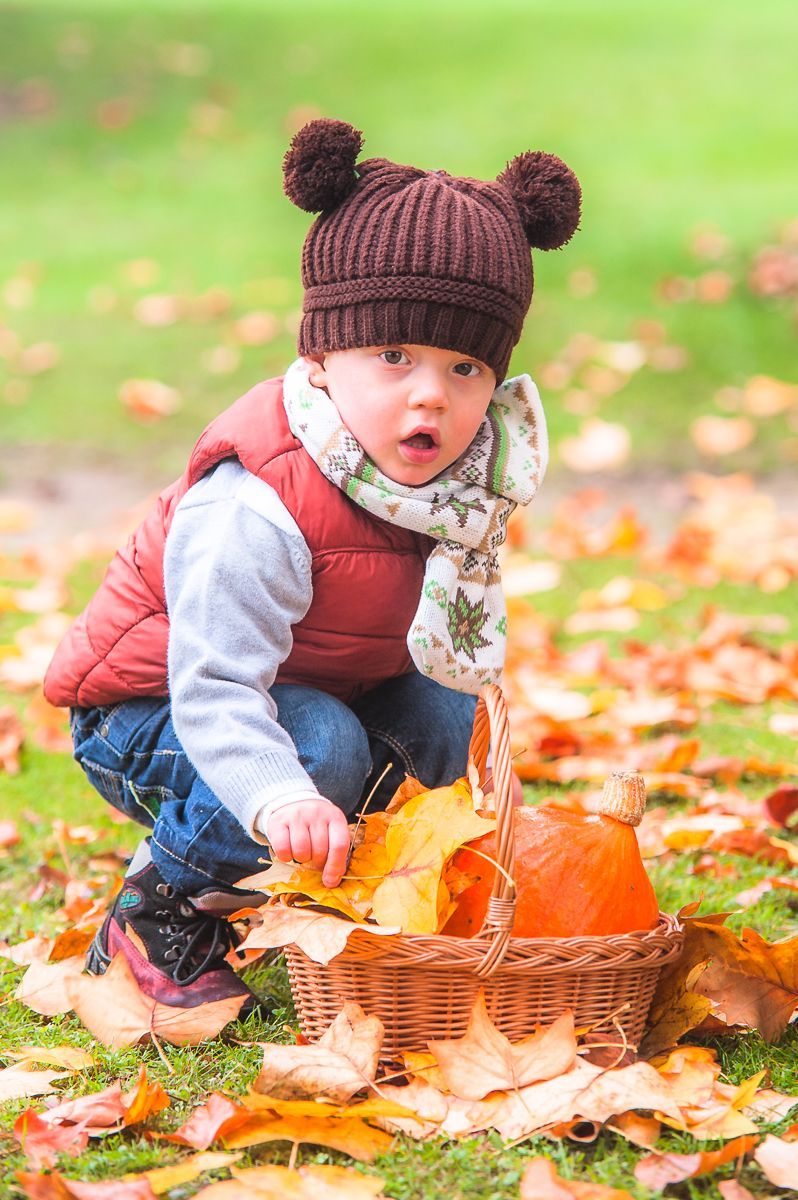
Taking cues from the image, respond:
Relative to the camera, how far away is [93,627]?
2168 mm

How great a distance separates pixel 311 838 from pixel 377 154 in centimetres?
1051

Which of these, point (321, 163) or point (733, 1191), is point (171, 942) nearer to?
point (733, 1191)

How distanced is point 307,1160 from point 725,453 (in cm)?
515

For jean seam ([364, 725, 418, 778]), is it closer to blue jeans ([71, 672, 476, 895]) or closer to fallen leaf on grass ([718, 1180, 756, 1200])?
blue jeans ([71, 672, 476, 895])

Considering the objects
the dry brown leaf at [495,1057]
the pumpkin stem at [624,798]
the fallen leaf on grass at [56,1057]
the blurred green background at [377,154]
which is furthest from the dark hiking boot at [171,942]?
the blurred green background at [377,154]

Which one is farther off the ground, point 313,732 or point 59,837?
point 313,732

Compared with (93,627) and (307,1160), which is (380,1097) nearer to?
(307,1160)

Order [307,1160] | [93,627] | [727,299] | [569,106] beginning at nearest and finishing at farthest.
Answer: [307,1160], [93,627], [727,299], [569,106]

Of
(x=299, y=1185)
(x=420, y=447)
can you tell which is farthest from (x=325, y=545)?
(x=299, y=1185)

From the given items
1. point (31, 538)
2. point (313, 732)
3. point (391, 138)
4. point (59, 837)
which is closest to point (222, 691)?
point (313, 732)

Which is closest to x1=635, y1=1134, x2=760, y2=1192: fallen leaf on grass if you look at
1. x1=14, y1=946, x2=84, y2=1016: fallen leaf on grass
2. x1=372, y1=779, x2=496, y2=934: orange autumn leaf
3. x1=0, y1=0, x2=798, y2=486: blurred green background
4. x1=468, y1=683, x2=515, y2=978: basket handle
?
x1=468, y1=683, x2=515, y2=978: basket handle

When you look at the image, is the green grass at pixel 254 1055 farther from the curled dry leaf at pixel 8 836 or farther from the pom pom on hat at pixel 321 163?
the pom pom on hat at pixel 321 163

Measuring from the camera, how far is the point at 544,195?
2008 mm

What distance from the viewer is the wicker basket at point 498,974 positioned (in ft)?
5.34
